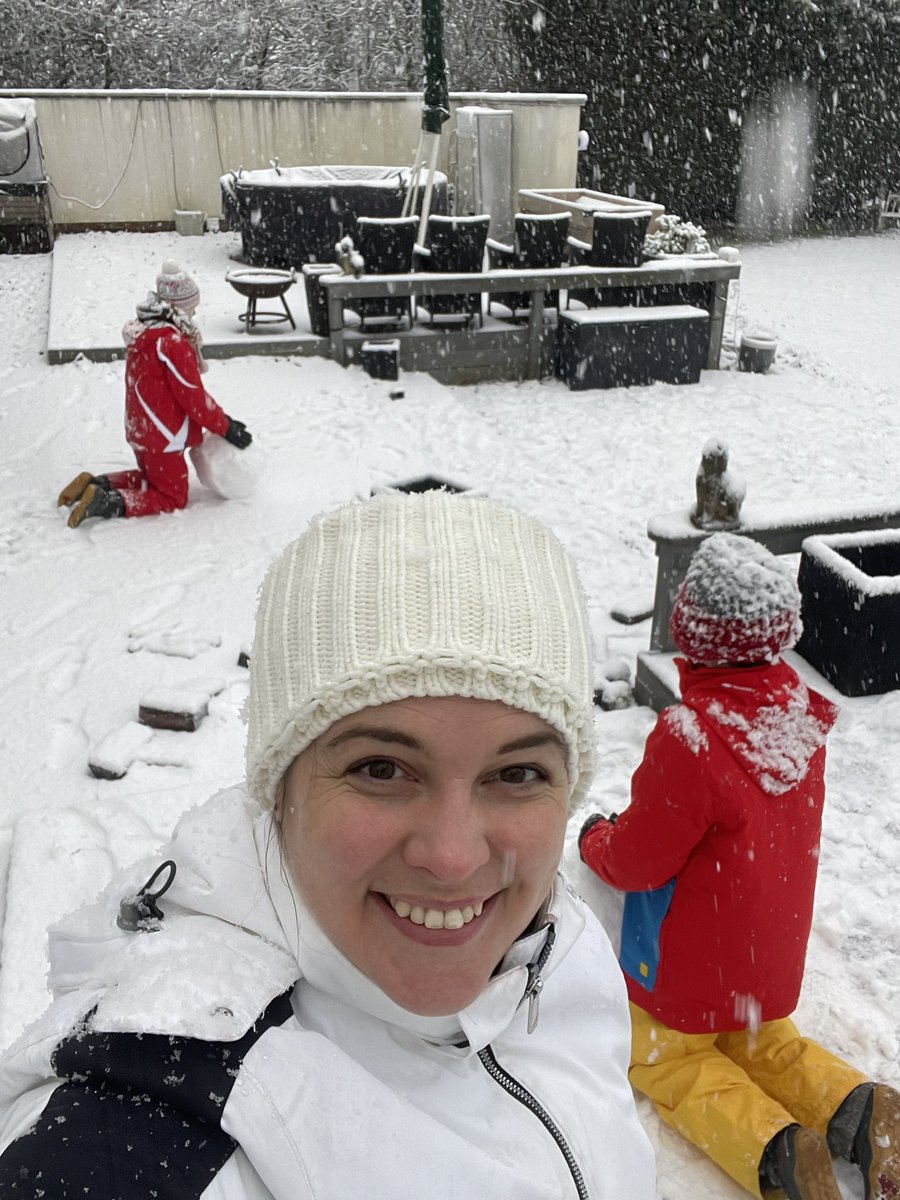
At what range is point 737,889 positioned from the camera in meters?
2.17

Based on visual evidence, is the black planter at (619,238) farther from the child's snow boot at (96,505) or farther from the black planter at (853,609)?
the black planter at (853,609)

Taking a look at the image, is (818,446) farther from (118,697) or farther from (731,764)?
(731,764)

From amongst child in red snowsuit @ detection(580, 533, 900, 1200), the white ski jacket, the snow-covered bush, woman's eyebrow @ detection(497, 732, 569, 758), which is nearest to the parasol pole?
the snow-covered bush

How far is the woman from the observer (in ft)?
3.04

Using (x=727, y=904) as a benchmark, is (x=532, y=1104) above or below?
above

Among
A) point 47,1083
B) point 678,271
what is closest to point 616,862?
point 47,1083

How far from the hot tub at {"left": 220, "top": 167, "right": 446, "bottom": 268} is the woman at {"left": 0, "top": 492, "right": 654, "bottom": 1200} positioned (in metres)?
14.0

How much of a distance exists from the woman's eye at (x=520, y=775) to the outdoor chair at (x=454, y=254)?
960cm

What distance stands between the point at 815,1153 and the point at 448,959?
1.52 m

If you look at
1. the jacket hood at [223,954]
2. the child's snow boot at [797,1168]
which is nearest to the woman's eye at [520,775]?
the jacket hood at [223,954]

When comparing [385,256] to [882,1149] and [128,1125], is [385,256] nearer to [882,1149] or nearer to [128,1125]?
[882,1149]

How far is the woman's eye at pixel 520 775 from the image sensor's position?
1150 mm

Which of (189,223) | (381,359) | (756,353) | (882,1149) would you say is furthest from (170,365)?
(189,223)

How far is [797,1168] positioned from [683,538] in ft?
8.42
